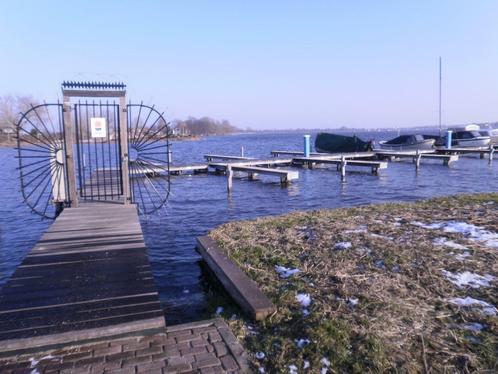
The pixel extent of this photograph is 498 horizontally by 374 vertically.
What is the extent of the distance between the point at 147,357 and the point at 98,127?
7150 millimetres

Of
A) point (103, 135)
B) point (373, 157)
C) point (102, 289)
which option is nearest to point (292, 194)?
point (103, 135)

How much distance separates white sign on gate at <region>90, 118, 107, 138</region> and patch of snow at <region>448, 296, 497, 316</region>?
7.99 metres

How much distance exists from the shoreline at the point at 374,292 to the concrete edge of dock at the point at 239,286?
12 cm

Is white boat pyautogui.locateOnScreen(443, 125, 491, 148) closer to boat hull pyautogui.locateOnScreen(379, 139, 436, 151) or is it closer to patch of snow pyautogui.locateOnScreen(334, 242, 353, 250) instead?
boat hull pyautogui.locateOnScreen(379, 139, 436, 151)

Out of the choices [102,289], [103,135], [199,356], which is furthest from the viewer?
[103,135]

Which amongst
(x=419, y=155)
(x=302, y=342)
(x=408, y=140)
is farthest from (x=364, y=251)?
(x=408, y=140)

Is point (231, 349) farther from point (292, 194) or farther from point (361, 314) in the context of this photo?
point (292, 194)

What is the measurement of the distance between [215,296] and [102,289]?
5.45ft

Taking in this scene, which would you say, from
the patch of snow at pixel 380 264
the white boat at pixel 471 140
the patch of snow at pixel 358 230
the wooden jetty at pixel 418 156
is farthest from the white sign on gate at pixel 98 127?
the white boat at pixel 471 140

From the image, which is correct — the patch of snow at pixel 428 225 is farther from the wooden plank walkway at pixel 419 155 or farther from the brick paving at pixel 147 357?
the wooden plank walkway at pixel 419 155

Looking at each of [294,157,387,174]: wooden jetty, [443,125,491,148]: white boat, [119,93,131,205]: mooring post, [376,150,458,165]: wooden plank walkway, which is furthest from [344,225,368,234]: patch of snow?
[443,125,491,148]: white boat

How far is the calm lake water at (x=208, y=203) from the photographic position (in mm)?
6836

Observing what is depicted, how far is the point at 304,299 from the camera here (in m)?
4.45

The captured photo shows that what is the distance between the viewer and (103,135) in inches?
372
